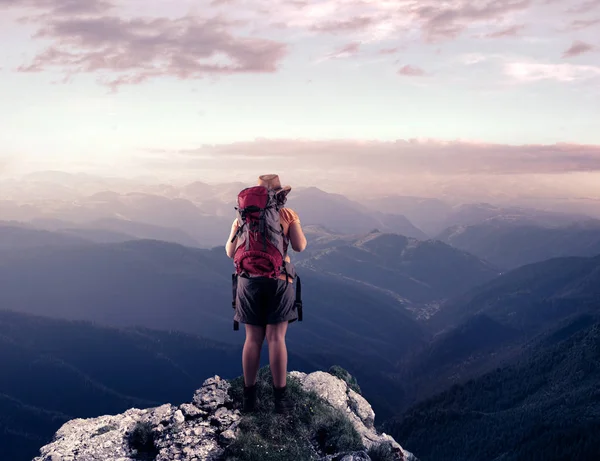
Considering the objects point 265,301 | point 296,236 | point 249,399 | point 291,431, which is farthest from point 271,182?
point 291,431

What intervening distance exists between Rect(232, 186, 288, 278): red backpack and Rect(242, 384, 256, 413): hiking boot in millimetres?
3417

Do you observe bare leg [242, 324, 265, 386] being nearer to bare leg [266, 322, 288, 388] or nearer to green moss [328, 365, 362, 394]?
bare leg [266, 322, 288, 388]

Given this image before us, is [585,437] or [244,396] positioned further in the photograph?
[585,437]

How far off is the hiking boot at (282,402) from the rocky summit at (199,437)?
22 centimetres

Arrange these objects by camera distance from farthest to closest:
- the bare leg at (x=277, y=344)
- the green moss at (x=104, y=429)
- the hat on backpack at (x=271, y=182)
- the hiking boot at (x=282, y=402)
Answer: the green moss at (x=104, y=429), the hiking boot at (x=282, y=402), the hat on backpack at (x=271, y=182), the bare leg at (x=277, y=344)

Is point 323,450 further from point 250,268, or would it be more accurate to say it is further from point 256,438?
point 250,268

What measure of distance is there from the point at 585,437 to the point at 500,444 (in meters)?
33.4

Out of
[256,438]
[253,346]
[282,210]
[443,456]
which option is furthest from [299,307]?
[443,456]

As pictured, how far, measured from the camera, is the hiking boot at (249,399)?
521 inches

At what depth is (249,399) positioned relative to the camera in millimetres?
13312

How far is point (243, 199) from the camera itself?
12.1 metres

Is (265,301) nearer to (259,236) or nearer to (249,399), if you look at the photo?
(259,236)

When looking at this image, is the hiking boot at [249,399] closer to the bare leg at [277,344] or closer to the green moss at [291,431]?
the green moss at [291,431]

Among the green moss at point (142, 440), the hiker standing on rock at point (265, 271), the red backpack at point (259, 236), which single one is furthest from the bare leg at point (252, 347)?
the green moss at point (142, 440)
